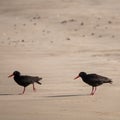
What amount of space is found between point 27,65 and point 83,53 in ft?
13.7

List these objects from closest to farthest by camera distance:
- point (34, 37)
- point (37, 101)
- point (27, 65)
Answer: point (37, 101)
point (27, 65)
point (34, 37)

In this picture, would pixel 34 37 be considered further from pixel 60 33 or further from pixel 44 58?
pixel 44 58

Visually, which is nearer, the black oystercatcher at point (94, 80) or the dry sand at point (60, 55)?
the dry sand at point (60, 55)

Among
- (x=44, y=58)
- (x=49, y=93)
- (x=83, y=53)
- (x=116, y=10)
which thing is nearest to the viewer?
(x=49, y=93)

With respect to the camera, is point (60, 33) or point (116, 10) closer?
point (60, 33)

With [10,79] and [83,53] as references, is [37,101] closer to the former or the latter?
[10,79]

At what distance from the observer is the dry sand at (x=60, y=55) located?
13375 millimetres

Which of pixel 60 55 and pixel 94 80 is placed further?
pixel 60 55

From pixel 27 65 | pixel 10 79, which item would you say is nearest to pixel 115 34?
pixel 27 65

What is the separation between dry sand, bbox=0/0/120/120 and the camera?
13375mm

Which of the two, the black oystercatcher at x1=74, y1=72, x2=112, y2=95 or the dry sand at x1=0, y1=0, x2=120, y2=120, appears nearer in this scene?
the dry sand at x1=0, y1=0, x2=120, y2=120

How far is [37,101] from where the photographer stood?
1425 cm

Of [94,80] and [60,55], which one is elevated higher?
[94,80]

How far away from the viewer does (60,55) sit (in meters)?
24.0
